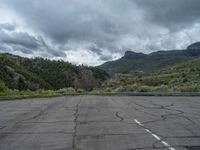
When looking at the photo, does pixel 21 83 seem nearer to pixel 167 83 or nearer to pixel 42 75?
pixel 42 75

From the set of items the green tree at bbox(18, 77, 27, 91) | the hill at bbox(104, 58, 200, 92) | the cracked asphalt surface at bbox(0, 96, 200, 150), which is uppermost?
the green tree at bbox(18, 77, 27, 91)

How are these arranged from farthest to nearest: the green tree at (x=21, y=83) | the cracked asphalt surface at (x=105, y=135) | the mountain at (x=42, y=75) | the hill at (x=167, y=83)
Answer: the green tree at (x=21, y=83) → the mountain at (x=42, y=75) → the hill at (x=167, y=83) → the cracked asphalt surface at (x=105, y=135)

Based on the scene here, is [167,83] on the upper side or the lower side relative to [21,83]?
lower

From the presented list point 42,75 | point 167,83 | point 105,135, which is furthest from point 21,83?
point 105,135

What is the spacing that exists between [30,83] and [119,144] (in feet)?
380

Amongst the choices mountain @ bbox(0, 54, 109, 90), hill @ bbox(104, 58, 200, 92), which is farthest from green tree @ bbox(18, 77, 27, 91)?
hill @ bbox(104, 58, 200, 92)

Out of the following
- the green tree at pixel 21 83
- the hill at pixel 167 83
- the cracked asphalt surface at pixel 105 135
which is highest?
the green tree at pixel 21 83

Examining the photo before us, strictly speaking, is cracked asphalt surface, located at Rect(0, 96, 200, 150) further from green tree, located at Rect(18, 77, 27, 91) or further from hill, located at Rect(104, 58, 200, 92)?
green tree, located at Rect(18, 77, 27, 91)

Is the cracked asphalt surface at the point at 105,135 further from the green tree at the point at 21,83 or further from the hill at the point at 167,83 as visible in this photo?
the green tree at the point at 21,83

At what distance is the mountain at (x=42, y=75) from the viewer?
333 feet

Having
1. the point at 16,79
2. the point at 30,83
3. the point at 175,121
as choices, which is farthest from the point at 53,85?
the point at 175,121

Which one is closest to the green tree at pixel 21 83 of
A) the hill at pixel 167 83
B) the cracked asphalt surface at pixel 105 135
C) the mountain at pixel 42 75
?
the mountain at pixel 42 75

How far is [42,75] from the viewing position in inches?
5886

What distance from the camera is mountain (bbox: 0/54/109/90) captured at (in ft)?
333
